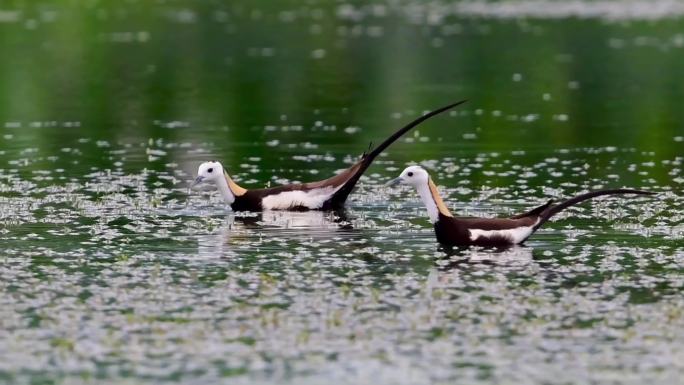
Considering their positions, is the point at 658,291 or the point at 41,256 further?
the point at 41,256

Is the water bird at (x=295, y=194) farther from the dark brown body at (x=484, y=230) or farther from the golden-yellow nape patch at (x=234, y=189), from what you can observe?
the dark brown body at (x=484, y=230)

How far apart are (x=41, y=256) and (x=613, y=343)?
22.1 ft

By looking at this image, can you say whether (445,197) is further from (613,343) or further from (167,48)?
(167,48)

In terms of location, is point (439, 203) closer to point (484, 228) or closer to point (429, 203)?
point (429, 203)

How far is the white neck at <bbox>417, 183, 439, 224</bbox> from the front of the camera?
18750mm

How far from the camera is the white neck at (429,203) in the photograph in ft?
61.5

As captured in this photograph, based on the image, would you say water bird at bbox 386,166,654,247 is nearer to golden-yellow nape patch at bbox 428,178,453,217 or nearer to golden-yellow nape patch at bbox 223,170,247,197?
golden-yellow nape patch at bbox 428,178,453,217

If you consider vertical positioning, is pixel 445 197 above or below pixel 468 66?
below

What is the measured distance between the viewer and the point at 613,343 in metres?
13.9

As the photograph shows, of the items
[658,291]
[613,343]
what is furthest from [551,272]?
[613,343]

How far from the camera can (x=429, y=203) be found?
18.9 m

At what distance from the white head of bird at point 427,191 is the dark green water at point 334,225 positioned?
0.38 metres

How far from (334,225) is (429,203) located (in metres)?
2.00

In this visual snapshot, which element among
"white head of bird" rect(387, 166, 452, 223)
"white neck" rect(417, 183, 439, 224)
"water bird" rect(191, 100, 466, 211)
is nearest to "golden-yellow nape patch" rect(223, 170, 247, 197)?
"water bird" rect(191, 100, 466, 211)
